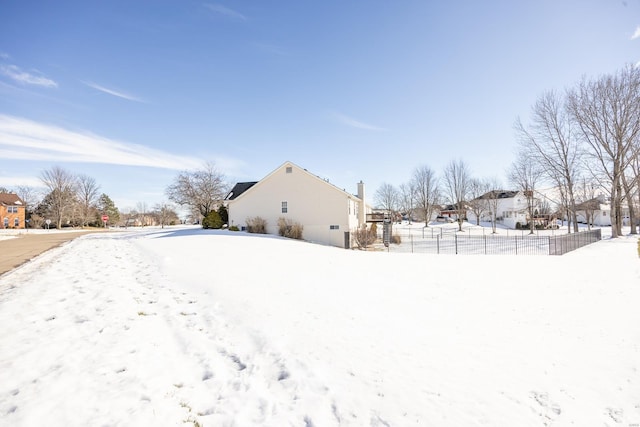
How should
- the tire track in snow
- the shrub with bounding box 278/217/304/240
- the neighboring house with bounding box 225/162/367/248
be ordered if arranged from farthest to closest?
the neighboring house with bounding box 225/162/367/248, the shrub with bounding box 278/217/304/240, the tire track in snow

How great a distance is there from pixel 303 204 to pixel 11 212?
61875mm

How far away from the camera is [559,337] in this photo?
5.42m

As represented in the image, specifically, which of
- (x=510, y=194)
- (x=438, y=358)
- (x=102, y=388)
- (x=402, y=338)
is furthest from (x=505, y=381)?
(x=510, y=194)

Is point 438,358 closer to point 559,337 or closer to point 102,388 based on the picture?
point 559,337

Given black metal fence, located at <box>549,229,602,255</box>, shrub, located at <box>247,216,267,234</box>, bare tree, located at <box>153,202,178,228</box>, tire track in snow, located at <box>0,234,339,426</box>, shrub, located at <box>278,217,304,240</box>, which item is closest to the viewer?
tire track in snow, located at <box>0,234,339,426</box>

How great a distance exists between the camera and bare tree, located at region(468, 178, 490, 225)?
192 feet

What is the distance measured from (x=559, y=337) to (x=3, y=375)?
28.2ft

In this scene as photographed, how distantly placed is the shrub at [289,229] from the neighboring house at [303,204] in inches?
19.7

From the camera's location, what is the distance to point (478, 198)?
196ft

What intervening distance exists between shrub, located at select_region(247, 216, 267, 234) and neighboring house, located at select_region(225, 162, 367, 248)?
44 cm

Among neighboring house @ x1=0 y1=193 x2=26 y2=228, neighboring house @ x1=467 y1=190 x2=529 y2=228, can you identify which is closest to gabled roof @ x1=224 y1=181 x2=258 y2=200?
neighboring house @ x1=467 y1=190 x2=529 y2=228

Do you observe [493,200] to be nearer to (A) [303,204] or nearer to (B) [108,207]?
(A) [303,204]

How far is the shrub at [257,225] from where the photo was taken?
28422 mm

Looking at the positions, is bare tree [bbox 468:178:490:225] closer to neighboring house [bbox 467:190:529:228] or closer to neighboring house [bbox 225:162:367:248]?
neighboring house [bbox 467:190:529:228]
